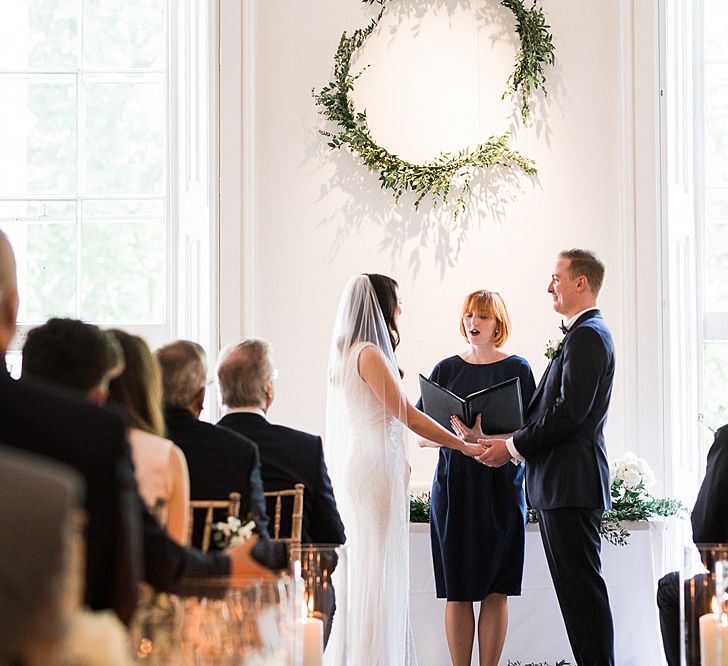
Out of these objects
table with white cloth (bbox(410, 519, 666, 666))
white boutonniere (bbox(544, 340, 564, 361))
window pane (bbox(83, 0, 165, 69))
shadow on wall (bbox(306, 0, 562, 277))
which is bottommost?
table with white cloth (bbox(410, 519, 666, 666))

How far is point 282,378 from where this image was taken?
5289mm

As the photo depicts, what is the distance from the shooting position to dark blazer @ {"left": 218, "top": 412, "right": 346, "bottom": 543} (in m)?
2.94

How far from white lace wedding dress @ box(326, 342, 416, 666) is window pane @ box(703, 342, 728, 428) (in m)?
2.09

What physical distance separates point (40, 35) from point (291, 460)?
3415 mm

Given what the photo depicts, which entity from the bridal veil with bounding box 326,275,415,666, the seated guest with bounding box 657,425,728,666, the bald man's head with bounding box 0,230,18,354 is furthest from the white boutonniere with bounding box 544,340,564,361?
the bald man's head with bounding box 0,230,18,354

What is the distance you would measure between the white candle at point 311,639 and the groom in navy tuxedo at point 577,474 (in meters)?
2.28

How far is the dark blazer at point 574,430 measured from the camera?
4.09 metres

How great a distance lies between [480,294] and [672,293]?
1261 mm

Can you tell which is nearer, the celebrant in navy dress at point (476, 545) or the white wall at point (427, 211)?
the celebrant in navy dress at point (476, 545)

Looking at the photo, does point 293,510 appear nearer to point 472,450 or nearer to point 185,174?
point 472,450

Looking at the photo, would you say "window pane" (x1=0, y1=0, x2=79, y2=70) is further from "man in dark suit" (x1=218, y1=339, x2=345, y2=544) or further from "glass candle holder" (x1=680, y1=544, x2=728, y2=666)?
"glass candle holder" (x1=680, y1=544, x2=728, y2=666)

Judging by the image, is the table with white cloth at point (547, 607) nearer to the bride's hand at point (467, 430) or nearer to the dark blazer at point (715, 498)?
the bride's hand at point (467, 430)

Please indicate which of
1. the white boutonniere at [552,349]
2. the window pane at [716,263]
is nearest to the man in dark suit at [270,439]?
the white boutonniere at [552,349]

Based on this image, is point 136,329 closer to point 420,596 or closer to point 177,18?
point 177,18
